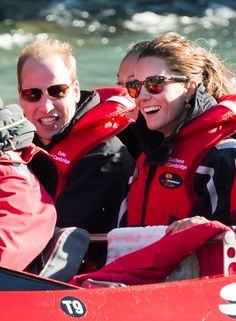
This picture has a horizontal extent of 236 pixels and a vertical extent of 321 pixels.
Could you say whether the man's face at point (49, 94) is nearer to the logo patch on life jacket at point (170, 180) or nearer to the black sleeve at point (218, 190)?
the logo patch on life jacket at point (170, 180)

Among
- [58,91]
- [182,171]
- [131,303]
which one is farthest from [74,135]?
[131,303]

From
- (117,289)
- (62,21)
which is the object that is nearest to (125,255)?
(117,289)

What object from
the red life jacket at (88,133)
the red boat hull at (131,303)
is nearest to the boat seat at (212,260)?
the red boat hull at (131,303)

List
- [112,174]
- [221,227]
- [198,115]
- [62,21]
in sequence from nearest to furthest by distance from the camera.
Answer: [221,227] → [198,115] → [112,174] → [62,21]

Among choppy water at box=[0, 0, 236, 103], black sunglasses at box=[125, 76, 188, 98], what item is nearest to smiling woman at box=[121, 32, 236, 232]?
black sunglasses at box=[125, 76, 188, 98]

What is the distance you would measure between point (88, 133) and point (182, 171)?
498 mm

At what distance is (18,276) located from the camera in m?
2.65

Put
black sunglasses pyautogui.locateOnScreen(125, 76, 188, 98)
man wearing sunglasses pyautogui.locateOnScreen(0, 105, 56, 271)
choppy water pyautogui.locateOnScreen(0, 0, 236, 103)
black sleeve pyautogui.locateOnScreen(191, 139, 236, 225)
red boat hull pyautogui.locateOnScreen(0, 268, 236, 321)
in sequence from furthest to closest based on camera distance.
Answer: choppy water pyautogui.locateOnScreen(0, 0, 236, 103), black sunglasses pyautogui.locateOnScreen(125, 76, 188, 98), black sleeve pyautogui.locateOnScreen(191, 139, 236, 225), man wearing sunglasses pyautogui.locateOnScreen(0, 105, 56, 271), red boat hull pyautogui.locateOnScreen(0, 268, 236, 321)

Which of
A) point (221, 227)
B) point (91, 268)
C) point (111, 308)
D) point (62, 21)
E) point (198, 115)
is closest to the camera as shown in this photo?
point (111, 308)

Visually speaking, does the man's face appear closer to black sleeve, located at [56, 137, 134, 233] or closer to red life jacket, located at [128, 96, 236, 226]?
black sleeve, located at [56, 137, 134, 233]

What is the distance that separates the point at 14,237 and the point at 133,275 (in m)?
0.39

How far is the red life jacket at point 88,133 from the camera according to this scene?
3709 millimetres

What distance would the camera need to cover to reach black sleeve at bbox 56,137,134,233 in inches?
143

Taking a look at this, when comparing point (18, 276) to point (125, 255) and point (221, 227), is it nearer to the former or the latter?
point (125, 255)
